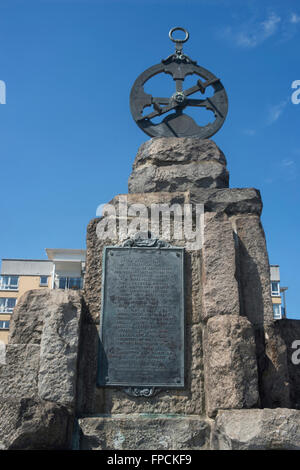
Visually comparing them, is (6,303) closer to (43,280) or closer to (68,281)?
(43,280)

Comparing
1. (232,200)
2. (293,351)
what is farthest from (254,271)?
(293,351)

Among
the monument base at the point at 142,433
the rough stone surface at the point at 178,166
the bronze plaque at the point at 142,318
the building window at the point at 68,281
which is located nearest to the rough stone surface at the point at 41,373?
the monument base at the point at 142,433

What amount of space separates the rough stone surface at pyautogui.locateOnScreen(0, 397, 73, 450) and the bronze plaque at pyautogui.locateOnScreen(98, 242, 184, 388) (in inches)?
24.7

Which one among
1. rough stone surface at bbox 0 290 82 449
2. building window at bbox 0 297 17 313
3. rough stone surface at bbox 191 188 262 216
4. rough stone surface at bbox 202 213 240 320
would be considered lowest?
rough stone surface at bbox 0 290 82 449

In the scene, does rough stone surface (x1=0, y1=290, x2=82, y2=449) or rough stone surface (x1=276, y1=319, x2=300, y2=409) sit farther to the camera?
rough stone surface (x1=276, y1=319, x2=300, y2=409)

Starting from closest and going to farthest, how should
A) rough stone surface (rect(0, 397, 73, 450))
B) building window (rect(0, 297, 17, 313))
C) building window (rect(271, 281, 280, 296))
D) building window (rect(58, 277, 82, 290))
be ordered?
rough stone surface (rect(0, 397, 73, 450)), building window (rect(58, 277, 82, 290)), building window (rect(271, 281, 280, 296)), building window (rect(0, 297, 17, 313))

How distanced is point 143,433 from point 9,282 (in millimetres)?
32452

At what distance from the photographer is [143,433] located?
3.99 m

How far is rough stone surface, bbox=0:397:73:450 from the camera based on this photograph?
3.58 meters

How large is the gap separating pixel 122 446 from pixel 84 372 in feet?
2.27

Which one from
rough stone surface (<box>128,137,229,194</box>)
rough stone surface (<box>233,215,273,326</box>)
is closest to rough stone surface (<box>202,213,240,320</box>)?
rough stone surface (<box>233,215,273,326</box>)

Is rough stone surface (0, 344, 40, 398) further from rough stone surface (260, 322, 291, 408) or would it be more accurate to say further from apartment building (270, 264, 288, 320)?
apartment building (270, 264, 288, 320)

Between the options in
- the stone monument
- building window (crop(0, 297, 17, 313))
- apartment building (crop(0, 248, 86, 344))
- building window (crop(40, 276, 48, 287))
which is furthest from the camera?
building window (crop(40, 276, 48, 287))

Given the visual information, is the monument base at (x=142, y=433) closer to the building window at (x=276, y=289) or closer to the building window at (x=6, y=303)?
the building window at (x=276, y=289)
